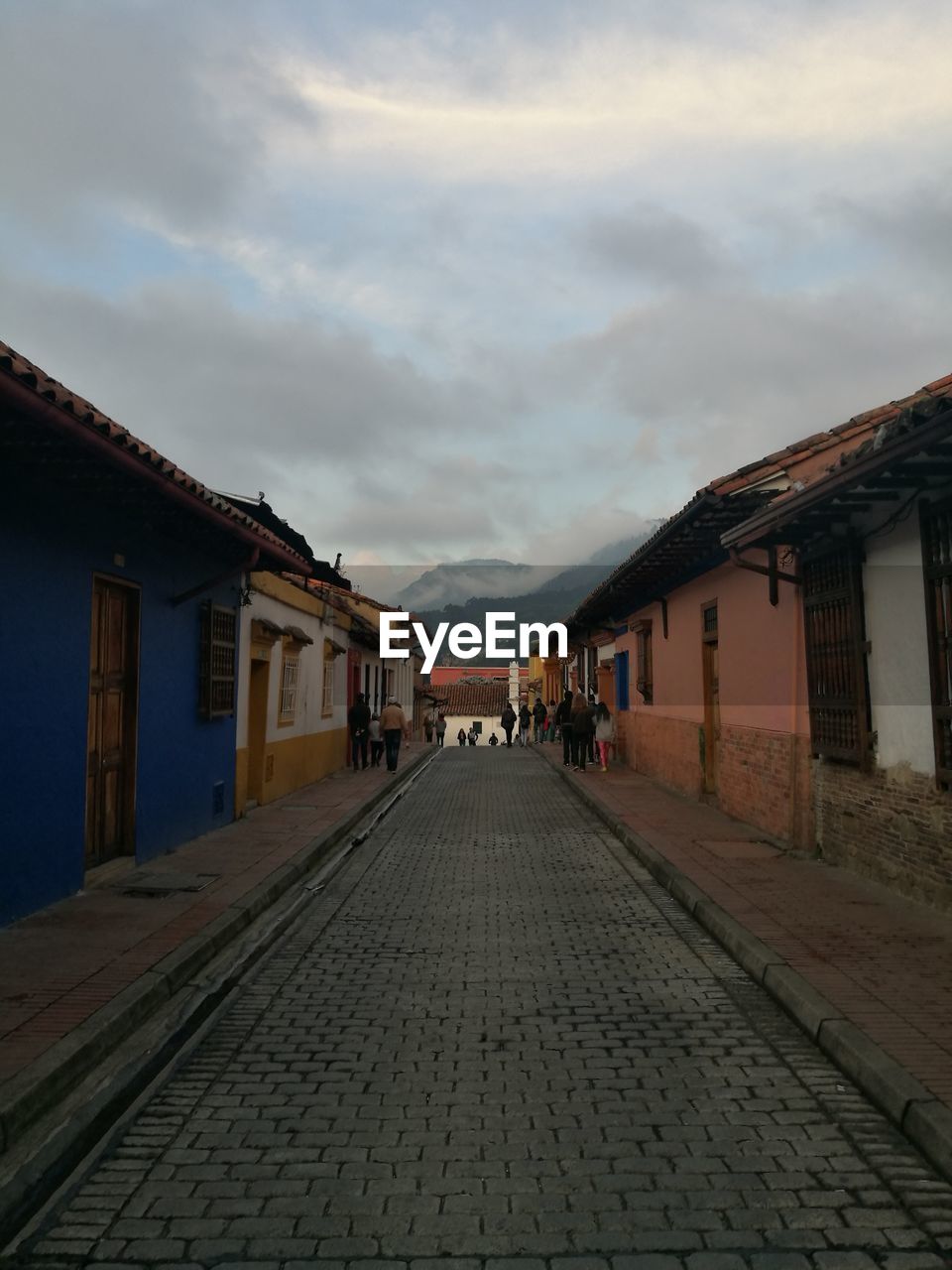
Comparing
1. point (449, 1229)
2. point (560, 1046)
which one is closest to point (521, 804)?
point (560, 1046)

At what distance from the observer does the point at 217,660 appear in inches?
421

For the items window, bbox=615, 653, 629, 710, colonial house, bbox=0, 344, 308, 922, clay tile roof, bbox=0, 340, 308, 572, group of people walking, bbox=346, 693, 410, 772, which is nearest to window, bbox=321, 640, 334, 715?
group of people walking, bbox=346, 693, 410, 772

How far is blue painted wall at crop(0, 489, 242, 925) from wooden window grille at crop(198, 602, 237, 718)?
45 centimetres

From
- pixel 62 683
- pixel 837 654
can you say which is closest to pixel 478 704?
pixel 837 654

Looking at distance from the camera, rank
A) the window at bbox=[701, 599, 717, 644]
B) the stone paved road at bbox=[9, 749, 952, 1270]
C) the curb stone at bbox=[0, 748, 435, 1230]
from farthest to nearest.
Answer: the window at bbox=[701, 599, 717, 644] → the curb stone at bbox=[0, 748, 435, 1230] → the stone paved road at bbox=[9, 749, 952, 1270]

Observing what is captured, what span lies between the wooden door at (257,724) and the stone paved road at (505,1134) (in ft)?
22.4

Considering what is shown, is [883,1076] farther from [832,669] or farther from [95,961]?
[832,669]

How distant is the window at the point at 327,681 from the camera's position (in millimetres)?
17750

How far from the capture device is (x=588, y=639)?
2692 centimetres

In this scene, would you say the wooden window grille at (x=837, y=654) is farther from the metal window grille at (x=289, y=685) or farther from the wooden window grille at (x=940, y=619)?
the metal window grille at (x=289, y=685)

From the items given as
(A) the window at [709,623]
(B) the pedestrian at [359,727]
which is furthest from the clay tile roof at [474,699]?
(A) the window at [709,623]

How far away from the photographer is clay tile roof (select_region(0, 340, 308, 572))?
4617 millimetres

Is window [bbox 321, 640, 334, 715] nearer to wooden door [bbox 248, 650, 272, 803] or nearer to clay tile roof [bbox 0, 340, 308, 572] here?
wooden door [bbox 248, 650, 272, 803]

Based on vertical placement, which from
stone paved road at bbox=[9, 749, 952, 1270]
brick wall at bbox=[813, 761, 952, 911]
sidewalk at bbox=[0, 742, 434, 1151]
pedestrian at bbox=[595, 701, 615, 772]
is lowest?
stone paved road at bbox=[9, 749, 952, 1270]
